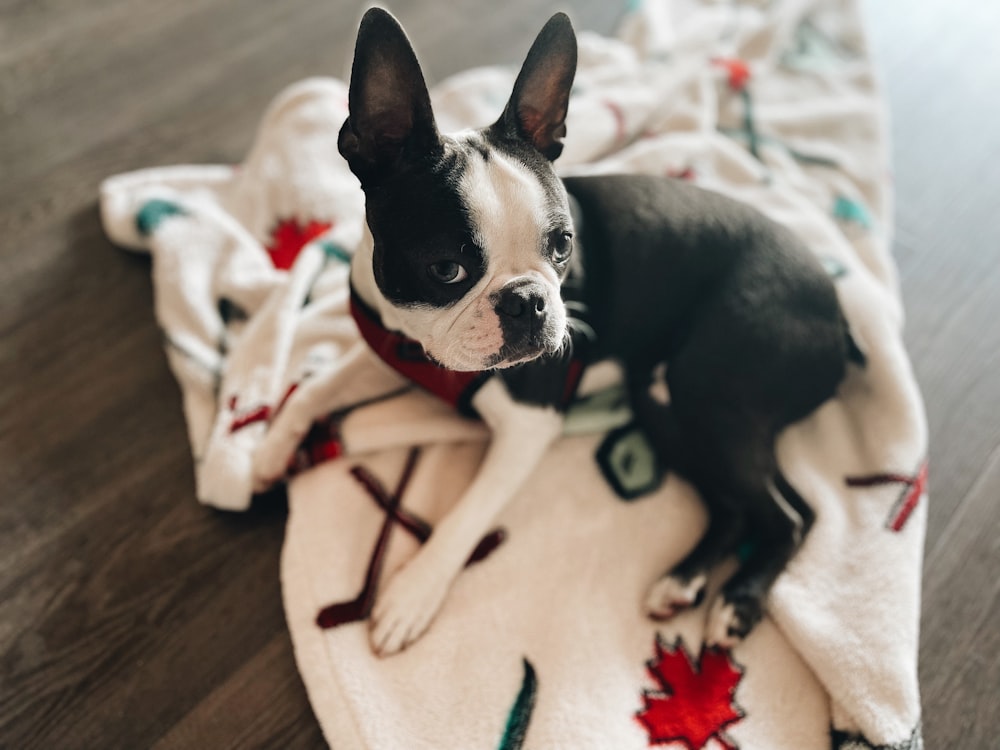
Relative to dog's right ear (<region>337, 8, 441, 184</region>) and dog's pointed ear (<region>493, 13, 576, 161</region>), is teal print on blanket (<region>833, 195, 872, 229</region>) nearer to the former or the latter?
dog's pointed ear (<region>493, 13, 576, 161</region>)

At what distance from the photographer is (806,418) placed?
1.98 meters

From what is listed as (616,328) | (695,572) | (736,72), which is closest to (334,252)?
(616,328)

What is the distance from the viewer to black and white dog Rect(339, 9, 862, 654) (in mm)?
1414

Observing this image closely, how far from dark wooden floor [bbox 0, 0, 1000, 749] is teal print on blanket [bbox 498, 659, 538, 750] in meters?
0.42

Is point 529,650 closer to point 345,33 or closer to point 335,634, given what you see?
point 335,634

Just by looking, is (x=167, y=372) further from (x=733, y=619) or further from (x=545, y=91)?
(x=733, y=619)

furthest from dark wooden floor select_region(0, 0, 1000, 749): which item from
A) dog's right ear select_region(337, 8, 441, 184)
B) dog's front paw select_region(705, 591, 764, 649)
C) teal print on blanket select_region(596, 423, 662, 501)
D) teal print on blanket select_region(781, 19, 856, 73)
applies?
dog's right ear select_region(337, 8, 441, 184)

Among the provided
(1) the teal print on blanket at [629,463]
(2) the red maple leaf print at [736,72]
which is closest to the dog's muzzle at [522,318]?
(1) the teal print on blanket at [629,463]

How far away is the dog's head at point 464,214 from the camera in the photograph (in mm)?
1354

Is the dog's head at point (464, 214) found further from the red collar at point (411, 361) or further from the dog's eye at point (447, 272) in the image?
the red collar at point (411, 361)

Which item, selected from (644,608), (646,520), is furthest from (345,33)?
(644,608)

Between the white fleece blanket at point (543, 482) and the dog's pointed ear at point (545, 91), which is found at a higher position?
the dog's pointed ear at point (545, 91)

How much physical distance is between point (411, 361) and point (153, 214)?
107 centimetres

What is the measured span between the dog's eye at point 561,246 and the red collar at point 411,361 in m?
0.32
